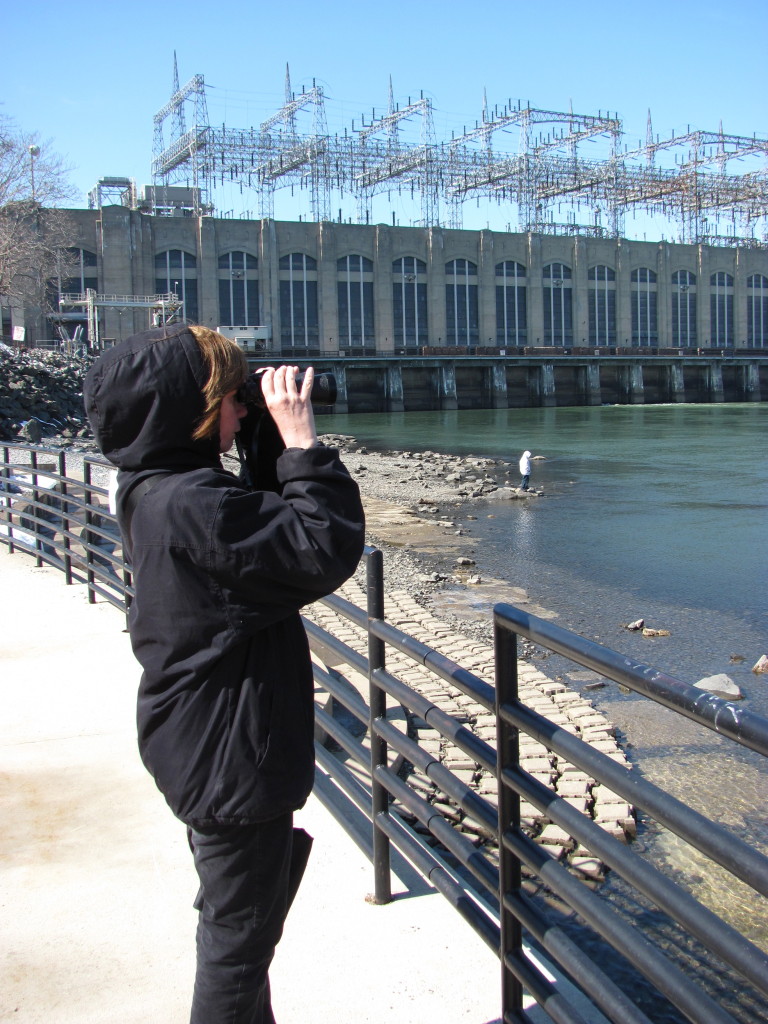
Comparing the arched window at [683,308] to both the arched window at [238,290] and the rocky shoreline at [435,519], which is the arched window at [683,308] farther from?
the rocky shoreline at [435,519]

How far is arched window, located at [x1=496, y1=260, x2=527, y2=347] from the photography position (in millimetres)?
79688

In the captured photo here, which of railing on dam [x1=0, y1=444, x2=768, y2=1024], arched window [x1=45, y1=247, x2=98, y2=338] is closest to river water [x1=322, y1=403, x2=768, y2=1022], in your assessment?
railing on dam [x1=0, y1=444, x2=768, y2=1024]

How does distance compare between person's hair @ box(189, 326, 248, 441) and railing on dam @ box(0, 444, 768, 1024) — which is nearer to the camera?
railing on dam @ box(0, 444, 768, 1024)

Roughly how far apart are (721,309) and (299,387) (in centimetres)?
9489

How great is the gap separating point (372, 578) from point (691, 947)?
2375 mm

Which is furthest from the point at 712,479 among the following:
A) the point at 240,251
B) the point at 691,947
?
the point at 240,251

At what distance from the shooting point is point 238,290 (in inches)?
2776

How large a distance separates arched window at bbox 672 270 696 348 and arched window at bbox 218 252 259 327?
39.8 m

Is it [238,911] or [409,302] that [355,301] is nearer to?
[409,302]

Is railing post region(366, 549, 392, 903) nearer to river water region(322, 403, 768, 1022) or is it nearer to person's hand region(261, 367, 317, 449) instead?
person's hand region(261, 367, 317, 449)

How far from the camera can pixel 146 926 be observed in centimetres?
300

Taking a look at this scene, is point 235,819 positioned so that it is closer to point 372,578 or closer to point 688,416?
point 372,578

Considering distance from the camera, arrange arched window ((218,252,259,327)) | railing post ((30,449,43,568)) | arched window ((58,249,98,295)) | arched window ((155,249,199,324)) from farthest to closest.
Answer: arched window ((218,252,259,327)), arched window ((155,249,199,324)), arched window ((58,249,98,295)), railing post ((30,449,43,568))

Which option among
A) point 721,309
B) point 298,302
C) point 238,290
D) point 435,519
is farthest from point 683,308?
point 435,519
